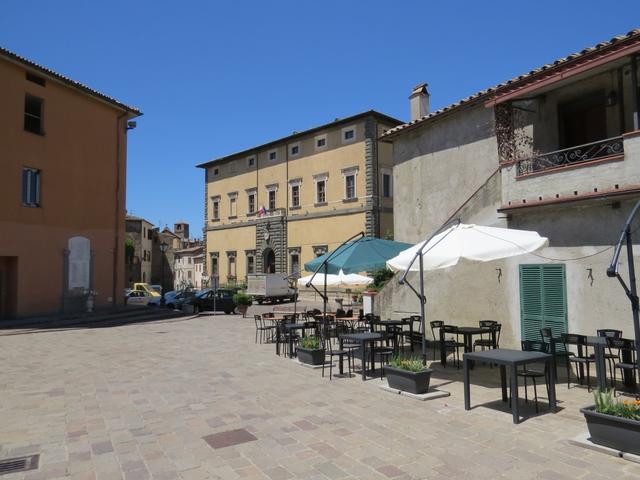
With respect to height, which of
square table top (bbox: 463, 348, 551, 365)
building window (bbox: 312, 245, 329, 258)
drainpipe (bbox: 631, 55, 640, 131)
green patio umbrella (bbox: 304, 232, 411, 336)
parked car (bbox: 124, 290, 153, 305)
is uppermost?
drainpipe (bbox: 631, 55, 640, 131)

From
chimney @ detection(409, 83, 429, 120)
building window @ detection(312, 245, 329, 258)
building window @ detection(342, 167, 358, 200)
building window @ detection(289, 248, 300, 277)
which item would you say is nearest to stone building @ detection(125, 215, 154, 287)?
building window @ detection(289, 248, 300, 277)

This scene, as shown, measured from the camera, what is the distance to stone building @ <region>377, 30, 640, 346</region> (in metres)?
8.03

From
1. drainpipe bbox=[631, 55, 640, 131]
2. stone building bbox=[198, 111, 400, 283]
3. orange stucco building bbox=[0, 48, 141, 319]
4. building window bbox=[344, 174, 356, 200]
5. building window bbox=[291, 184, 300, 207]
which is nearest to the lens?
drainpipe bbox=[631, 55, 640, 131]

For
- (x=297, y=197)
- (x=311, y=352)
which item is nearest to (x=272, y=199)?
(x=297, y=197)

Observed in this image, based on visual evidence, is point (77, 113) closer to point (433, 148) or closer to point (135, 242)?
point (433, 148)

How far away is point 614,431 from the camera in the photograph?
4.34 m

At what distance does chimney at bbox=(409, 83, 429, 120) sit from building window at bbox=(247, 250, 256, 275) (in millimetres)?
23509

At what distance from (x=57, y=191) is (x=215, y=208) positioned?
24404mm

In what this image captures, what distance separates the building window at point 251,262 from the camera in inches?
1540

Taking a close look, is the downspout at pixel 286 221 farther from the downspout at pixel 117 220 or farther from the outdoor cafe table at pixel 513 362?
the outdoor cafe table at pixel 513 362

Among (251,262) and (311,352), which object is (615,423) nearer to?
(311,352)

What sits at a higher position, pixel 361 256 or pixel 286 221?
pixel 286 221

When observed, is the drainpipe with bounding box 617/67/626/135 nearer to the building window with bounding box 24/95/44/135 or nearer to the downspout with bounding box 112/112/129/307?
the building window with bounding box 24/95/44/135

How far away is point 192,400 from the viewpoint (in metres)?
6.66
